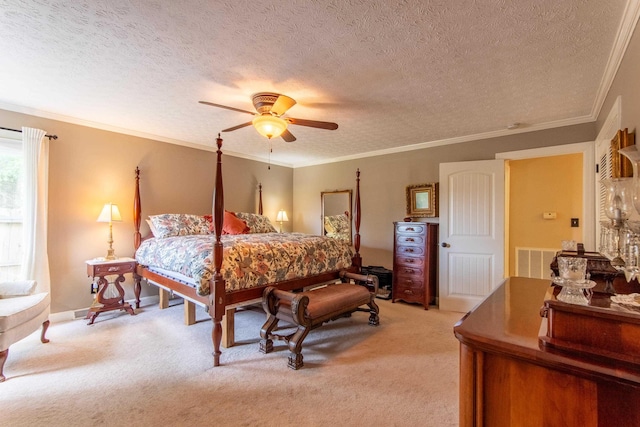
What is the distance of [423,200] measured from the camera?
4484 millimetres

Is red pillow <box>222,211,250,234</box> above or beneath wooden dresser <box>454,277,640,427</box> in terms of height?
above

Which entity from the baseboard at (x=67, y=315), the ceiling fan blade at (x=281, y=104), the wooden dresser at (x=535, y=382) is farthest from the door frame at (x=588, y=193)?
the baseboard at (x=67, y=315)

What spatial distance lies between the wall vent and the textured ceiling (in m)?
1.99

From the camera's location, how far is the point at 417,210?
4535 millimetres

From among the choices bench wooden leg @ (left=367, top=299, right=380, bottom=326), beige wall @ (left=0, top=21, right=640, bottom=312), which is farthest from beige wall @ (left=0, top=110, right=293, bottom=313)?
bench wooden leg @ (left=367, top=299, right=380, bottom=326)

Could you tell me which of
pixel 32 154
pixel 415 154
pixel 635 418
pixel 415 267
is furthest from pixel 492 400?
pixel 32 154

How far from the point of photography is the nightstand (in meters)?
3.33

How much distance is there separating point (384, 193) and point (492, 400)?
13.7 feet

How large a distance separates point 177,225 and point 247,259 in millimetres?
1746

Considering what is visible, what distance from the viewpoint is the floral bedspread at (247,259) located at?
2.62 metres

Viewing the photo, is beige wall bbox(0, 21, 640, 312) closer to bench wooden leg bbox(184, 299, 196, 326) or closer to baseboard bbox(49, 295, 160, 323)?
baseboard bbox(49, 295, 160, 323)

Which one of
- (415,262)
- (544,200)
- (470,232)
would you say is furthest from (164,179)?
(544,200)

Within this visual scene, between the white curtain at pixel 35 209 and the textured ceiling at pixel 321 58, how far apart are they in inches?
15.8

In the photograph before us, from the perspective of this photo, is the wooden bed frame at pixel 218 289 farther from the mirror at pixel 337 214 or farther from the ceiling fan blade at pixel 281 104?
the mirror at pixel 337 214
